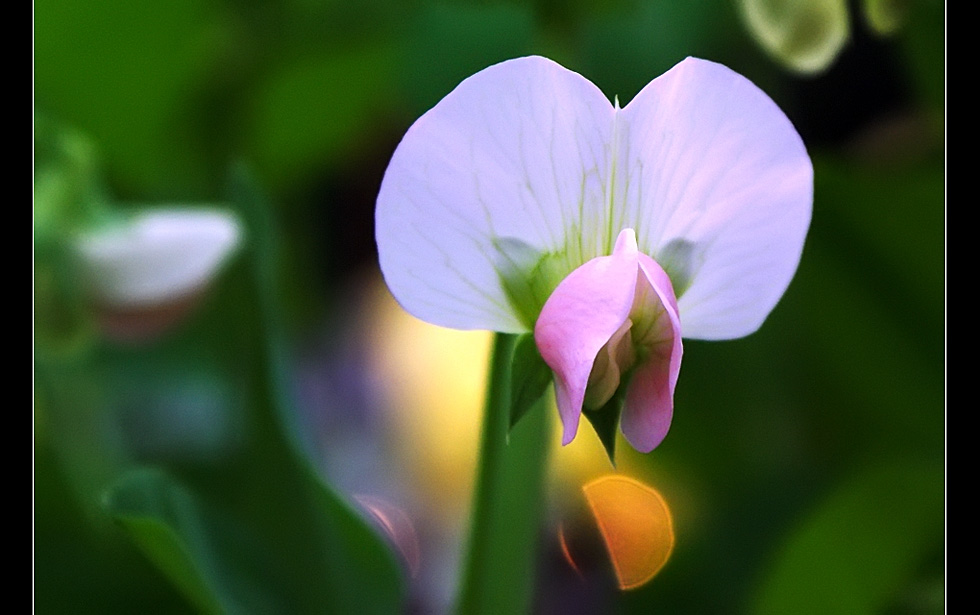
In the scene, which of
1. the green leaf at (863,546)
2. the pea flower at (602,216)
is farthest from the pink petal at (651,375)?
the green leaf at (863,546)

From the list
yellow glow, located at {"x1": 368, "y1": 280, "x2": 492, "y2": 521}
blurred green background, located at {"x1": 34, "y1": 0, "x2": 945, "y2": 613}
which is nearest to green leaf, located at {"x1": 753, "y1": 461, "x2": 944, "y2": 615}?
blurred green background, located at {"x1": 34, "y1": 0, "x2": 945, "y2": 613}

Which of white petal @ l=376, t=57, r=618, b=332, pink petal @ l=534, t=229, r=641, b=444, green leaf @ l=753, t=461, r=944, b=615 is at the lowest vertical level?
green leaf @ l=753, t=461, r=944, b=615

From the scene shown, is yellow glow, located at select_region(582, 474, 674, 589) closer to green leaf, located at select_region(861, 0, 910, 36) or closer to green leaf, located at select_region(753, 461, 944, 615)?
green leaf, located at select_region(753, 461, 944, 615)

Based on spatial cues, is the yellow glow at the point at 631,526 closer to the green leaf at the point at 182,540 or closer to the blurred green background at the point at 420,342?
the blurred green background at the point at 420,342

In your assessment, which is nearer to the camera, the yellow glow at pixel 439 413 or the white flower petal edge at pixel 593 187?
the white flower petal edge at pixel 593 187

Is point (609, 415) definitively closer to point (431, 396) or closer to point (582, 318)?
point (582, 318)

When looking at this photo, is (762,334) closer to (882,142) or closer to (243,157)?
(882,142)

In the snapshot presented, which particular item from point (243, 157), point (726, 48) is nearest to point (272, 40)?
point (243, 157)
